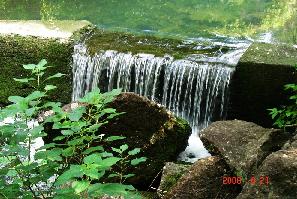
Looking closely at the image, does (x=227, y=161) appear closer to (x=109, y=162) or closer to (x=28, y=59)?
(x=109, y=162)

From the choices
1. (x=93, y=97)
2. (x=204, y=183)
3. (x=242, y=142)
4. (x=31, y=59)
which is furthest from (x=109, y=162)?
(x=31, y=59)

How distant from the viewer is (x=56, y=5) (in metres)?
14.4

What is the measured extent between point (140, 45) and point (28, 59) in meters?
2.08

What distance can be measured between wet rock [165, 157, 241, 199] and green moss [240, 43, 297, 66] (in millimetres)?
2597

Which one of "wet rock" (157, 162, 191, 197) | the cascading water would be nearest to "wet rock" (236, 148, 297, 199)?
"wet rock" (157, 162, 191, 197)

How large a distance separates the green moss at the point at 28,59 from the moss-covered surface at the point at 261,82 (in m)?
3.09

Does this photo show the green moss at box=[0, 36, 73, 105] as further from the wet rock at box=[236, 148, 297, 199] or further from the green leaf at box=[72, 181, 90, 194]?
the green leaf at box=[72, 181, 90, 194]

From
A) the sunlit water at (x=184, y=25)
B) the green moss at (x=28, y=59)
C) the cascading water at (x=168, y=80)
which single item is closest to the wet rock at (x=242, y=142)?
the sunlit water at (x=184, y=25)

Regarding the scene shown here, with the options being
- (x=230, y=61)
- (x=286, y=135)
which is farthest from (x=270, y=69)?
(x=286, y=135)

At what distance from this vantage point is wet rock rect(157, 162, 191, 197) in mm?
4719

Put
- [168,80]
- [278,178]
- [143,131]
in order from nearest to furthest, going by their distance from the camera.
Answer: [278,178] < [143,131] < [168,80]

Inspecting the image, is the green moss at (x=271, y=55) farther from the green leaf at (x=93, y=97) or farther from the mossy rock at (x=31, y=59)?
the green leaf at (x=93, y=97)

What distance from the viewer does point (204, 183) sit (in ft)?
14.2

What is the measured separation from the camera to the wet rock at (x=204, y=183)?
4.24 m
